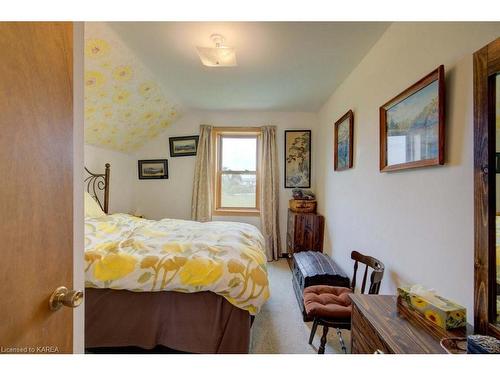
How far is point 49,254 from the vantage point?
662 millimetres

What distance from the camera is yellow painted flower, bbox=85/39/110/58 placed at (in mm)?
1996

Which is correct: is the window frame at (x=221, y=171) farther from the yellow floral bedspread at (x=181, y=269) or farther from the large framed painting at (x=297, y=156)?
the yellow floral bedspread at (x=181, y=269)

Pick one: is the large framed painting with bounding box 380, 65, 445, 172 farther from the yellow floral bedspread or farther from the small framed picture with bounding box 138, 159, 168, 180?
the small framed picture with bounding box 138, 159, 168, 180

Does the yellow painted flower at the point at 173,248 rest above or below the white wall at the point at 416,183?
below

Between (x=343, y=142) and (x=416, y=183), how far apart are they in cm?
139

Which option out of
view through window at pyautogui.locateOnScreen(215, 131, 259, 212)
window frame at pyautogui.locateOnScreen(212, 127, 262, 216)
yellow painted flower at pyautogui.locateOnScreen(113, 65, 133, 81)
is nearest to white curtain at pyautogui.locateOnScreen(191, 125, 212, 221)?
window frame at pyautogui.locateOnScreen(212, 127, 262, 216)

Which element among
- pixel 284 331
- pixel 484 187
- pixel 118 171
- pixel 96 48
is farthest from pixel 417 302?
pixel 118 171

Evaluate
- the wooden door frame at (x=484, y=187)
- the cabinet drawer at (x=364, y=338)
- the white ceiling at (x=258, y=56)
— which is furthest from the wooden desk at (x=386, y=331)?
the white ceiling at (x=258, y=56)

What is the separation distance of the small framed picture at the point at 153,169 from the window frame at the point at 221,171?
2.98ft

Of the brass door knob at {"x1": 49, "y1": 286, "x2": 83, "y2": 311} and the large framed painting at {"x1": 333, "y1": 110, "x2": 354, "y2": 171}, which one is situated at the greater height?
the large framed painting at {"x1": 333, "y1": 110, "x2": 354, "y2": 171}

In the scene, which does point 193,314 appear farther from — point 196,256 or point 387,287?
point 387,287

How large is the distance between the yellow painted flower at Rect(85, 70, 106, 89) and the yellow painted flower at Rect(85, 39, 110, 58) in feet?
0.71

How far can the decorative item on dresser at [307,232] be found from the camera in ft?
11.3
